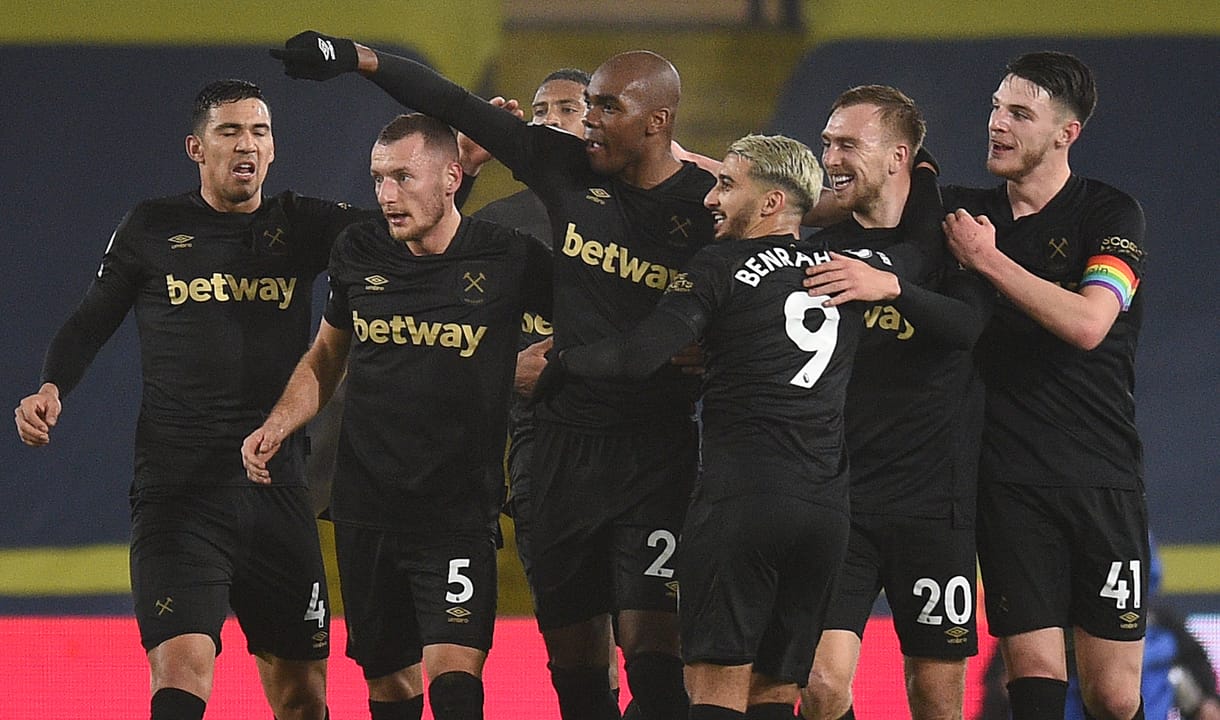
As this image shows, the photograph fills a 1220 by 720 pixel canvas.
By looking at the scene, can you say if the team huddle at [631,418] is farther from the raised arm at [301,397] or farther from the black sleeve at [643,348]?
the black sleeve at [643,348]

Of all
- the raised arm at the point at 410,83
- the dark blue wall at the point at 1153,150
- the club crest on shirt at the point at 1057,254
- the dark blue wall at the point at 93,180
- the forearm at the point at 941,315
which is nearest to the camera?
the forearm at the point at 941,315

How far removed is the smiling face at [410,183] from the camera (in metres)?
3.68

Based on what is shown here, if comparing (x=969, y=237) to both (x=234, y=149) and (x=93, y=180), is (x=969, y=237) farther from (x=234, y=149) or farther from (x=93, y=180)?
(x=93, y=180)

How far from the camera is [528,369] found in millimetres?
4008

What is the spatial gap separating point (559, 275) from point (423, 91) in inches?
21.9

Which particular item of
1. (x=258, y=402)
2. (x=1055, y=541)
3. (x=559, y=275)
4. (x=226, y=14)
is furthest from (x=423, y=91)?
(x=226, y=14)

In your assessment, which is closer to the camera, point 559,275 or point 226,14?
point 559,275

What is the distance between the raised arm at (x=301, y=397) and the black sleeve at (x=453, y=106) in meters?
0.59

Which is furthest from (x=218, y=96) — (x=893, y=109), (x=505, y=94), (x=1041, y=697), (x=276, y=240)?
(x=505, y=94)

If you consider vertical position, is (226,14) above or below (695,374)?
above

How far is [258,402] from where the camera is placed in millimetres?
4012

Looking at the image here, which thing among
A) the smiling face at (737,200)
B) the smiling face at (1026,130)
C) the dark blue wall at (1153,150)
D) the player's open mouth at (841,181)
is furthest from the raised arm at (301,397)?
the dark blue wall at (1153,150)

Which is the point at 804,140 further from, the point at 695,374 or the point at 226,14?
the point at 695,374

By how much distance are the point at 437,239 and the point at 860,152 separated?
1048 mm
